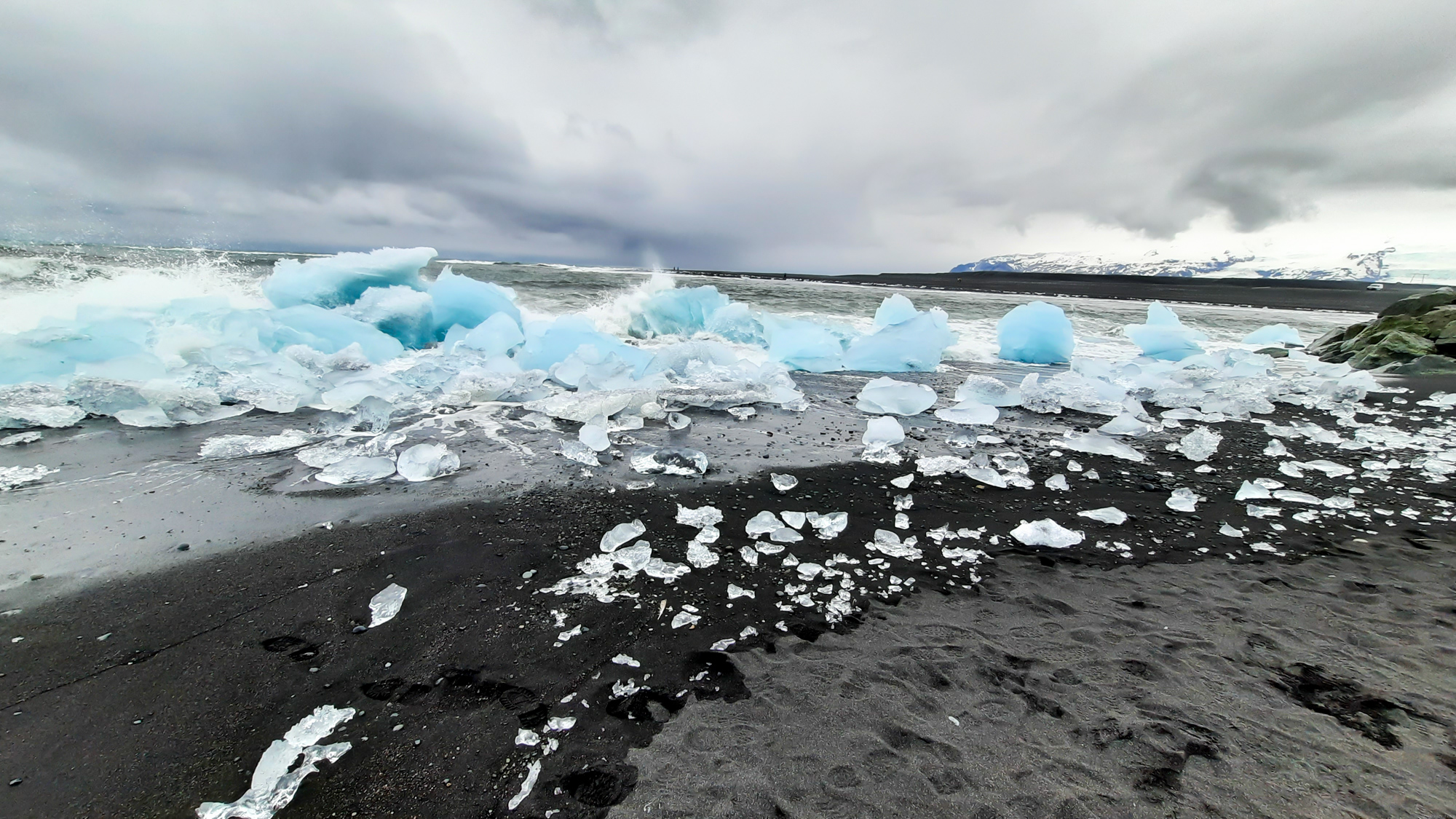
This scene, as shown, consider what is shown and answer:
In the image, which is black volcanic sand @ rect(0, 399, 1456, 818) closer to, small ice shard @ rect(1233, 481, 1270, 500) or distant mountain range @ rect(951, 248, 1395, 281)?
small ice shard @ rect(1233, 481, 1270, 500)

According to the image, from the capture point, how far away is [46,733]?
4.70ft

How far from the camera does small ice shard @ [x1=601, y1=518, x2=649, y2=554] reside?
247 cm

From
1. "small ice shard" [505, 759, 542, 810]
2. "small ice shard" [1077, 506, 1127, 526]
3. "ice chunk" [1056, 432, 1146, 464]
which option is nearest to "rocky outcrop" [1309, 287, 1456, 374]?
"ice chunk" [1056, 432, 1146, 464]

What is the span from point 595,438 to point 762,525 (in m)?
1.66

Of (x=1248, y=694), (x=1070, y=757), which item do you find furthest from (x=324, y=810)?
(x=1248, y=694)

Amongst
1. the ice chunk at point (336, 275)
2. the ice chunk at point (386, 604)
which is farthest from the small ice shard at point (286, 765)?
the ice chunk at point (336, 275)

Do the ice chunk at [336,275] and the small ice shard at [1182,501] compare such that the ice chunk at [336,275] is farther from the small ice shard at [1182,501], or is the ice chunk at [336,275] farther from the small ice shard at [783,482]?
the small ice shard at [1182,501]

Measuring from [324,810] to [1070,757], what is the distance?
1836 mm

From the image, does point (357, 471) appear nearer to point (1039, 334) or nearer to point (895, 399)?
point (895, 399)

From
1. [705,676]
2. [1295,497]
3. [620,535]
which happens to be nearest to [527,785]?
[705,676]

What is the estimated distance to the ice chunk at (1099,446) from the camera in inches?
153

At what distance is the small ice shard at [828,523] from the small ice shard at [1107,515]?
4.27ft

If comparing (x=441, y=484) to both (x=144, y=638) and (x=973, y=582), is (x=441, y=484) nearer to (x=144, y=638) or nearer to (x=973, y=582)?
(x=144, y=638)

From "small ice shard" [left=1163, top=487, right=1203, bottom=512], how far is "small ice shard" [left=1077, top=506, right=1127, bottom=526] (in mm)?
348
